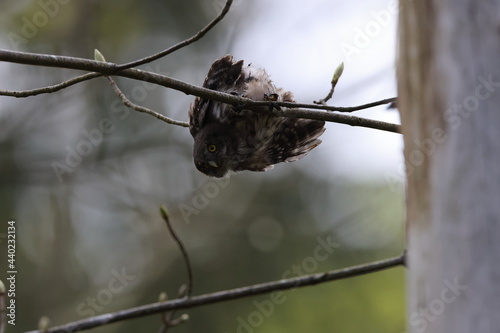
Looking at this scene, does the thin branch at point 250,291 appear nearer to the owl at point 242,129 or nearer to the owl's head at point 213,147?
the owl at point 242,129

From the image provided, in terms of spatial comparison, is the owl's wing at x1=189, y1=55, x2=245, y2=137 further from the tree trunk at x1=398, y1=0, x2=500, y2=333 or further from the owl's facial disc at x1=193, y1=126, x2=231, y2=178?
the tree trunk at x1=398, y1=0, x2=500, y2=333

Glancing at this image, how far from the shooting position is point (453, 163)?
1.86 m

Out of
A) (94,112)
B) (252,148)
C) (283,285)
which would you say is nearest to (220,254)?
(94,112)

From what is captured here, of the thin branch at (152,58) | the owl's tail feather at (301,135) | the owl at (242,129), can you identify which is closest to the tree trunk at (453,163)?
the thin branch at (152,58)

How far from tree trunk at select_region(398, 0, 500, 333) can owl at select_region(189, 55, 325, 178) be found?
8.56 feet

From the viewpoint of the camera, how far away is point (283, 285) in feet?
10.7

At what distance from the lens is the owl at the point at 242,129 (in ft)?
15.4

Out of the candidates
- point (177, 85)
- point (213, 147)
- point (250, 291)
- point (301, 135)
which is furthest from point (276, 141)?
point (177, 85)

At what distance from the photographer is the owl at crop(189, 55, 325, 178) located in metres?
4.70

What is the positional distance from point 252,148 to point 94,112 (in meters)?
6.88

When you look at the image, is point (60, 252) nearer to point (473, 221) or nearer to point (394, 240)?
point (394, 240)

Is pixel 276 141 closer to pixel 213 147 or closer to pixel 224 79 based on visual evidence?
pixel 213 147

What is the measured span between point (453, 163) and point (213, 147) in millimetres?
3123

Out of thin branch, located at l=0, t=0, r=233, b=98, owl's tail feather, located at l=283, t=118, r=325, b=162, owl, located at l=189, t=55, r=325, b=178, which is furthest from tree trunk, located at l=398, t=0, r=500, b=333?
owl's tail feather, located at l=283, t=118, r=325, b=162
